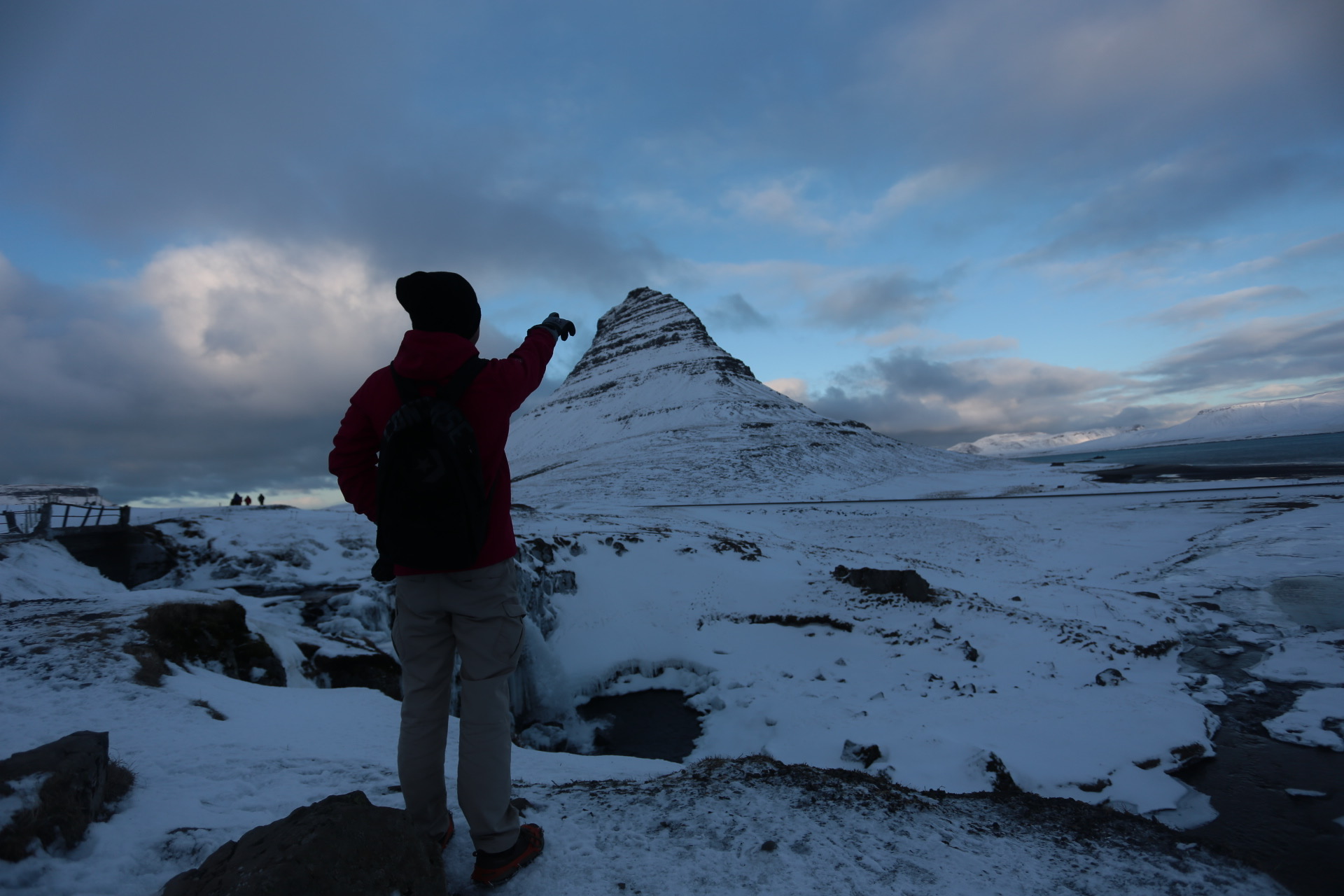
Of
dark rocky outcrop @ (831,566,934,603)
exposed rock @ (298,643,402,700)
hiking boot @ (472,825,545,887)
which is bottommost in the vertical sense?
dark rocky outcrop @ (831,566,934,603)

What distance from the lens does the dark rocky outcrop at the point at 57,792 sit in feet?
8.80

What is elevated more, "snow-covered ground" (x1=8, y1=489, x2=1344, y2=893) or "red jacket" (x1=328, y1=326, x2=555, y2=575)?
"red jacket" (x1=328, y1=326, x2=555, y2=575)

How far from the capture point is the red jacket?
120 inches

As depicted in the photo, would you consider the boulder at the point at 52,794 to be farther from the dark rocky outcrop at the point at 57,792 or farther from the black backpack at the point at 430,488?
the black backpack at the point at 430,488

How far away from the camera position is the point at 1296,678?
980 centimetres

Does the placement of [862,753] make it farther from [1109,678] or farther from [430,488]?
[430,488]

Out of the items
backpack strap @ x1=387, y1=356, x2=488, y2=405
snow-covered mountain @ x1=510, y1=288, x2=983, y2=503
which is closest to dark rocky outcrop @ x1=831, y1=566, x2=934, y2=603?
backpack strap @ x1=387, y1=356, x2=488, y2=405

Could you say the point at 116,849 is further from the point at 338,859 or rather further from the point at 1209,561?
the point at 1209,561

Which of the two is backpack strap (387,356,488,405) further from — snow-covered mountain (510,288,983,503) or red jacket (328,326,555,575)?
snow-covered mountain (510,288,983,503)

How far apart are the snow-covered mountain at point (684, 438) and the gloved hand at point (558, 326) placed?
4375 centimetres

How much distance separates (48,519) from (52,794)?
15.1 meters

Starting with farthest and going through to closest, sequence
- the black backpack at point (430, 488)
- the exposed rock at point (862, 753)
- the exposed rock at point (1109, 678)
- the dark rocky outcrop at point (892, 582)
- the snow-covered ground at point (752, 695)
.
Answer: the dark rocky outcrop at point (892, 582), the exposed rock at point (1109, 678), the exposed rock at point (862, 753), the snow-covered ground at point (752, 695), the black backpack at point (430, 488)

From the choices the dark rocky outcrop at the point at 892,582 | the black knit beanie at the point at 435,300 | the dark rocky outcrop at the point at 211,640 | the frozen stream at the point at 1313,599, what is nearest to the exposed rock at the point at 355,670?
the dark rocky outcrop at the point at 211,640

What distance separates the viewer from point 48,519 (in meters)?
13.1
